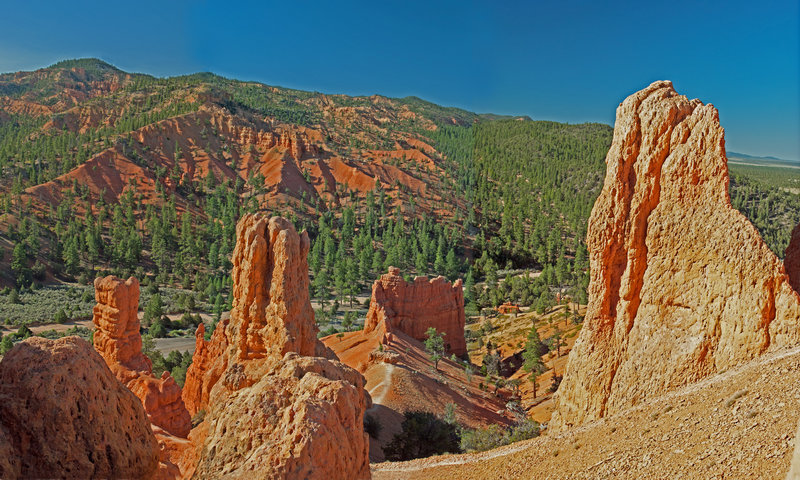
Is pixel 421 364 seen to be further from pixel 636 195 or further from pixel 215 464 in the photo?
pixel 215 464

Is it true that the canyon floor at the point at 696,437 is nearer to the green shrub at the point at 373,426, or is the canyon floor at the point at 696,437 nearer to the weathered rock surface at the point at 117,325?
the green shrub at the point at 373,426

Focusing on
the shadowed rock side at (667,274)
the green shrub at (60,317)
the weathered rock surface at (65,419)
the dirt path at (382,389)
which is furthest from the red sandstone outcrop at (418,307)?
the weathered rock surface at (65,419)

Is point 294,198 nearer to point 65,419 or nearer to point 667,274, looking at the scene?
point 667,274

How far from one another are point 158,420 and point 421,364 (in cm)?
1812

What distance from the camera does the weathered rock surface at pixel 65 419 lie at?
744cm

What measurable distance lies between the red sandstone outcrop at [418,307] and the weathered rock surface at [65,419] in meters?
31.9

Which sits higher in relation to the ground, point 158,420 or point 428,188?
point 428,188

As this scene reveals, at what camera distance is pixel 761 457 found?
831 centimetres

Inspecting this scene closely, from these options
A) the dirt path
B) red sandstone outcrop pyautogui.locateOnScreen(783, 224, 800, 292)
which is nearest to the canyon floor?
red sandstone outcrop pyautogui.locateOnScreen(783, 224, 800, 292)

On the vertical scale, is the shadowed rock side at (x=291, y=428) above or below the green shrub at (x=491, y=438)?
above

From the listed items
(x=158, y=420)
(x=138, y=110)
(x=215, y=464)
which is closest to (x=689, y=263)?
(x=215, y=464)

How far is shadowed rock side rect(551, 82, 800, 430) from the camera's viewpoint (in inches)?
463

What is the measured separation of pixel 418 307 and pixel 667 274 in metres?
30.3

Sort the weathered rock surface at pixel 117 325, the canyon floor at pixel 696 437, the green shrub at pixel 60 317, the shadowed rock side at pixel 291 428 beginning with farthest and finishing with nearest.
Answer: the green shrub at pixel 60 317, the weathered rock surface at pixel 117 325, the canyon floor at pixel 696 437, the shadowed rock side at pixel 291 428
